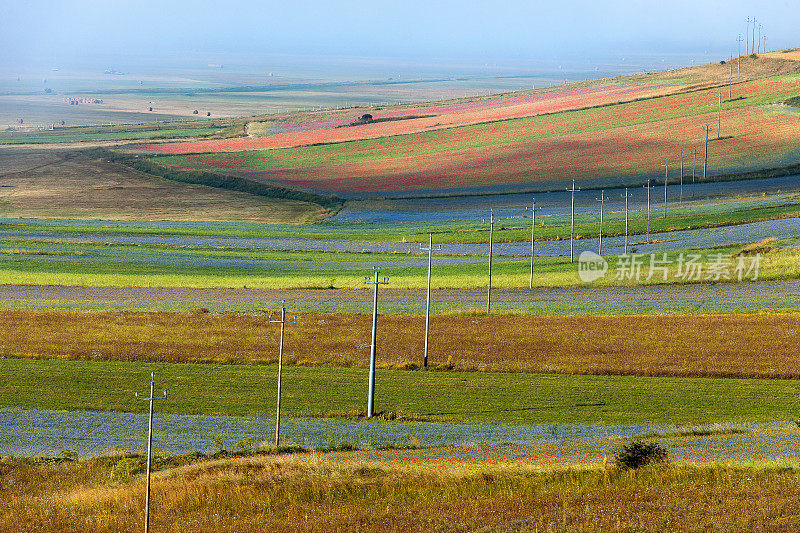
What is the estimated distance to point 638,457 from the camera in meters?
25.2

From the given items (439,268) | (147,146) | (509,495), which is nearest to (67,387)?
(509,495)

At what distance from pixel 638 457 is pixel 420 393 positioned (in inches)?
516

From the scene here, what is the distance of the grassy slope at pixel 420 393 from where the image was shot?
34.1m

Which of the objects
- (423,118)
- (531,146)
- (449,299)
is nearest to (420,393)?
(449,299)

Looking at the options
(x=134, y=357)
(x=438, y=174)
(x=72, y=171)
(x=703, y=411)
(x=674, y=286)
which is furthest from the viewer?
(x=72, y=171)

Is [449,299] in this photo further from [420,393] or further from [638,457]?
[638,457]

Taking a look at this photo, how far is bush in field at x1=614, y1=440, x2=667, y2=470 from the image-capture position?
25.1 m

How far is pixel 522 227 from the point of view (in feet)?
277

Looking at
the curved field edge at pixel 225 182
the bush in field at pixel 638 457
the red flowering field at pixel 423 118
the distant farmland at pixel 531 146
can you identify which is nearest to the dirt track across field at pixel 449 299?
the bush in field at pixel 638 457

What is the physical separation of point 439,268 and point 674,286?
641 inches

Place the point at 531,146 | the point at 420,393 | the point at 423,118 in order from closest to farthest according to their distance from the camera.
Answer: the point at 420,393
the point at 531,146
the point at 423,118

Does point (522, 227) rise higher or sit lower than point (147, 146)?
lower

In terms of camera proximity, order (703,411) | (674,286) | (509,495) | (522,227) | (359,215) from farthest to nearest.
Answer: (359,215), (522,227), (674,286), (703,411), (509,495)

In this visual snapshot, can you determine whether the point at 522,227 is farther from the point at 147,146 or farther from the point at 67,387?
the point at 147,146
